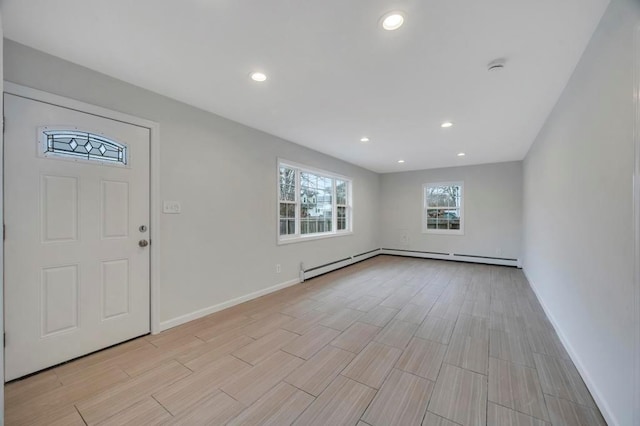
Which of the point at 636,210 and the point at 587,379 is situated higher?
the point at 636,210

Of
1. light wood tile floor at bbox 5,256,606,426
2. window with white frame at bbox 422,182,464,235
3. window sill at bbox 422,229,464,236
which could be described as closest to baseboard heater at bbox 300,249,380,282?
light wood tile floor at bbox 5,256,606,426

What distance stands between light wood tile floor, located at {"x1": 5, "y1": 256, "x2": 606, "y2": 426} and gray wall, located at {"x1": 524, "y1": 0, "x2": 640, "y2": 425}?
305mm

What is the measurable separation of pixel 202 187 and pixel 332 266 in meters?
3.22

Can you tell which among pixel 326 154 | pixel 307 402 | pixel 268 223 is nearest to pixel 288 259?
pixel 268 223

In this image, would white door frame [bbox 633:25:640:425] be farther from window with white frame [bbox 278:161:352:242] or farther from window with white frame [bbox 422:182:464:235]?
window with white frame [bbox 422:182:464:235]

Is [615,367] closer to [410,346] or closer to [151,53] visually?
[410,346]

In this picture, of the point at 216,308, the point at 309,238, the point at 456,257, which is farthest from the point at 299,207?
the point at 456,257

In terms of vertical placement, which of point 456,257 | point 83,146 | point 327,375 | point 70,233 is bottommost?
point 327,375

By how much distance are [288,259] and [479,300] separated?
2.92 m

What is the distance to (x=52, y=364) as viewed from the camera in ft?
6.79

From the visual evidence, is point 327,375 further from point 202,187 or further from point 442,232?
point 442,232

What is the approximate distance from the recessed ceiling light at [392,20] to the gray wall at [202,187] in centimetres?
231

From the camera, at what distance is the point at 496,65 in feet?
6.88

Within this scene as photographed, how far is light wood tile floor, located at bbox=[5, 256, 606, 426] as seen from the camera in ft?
5.29
